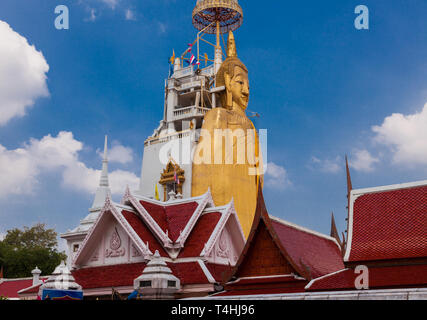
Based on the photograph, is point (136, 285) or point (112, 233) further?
point (112, 233)

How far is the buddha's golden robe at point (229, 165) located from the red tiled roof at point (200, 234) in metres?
13.7

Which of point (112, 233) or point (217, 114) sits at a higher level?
point (217, 114)

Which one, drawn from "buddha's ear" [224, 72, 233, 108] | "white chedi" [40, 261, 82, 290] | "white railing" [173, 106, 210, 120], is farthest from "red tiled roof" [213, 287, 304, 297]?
"white railing" [173, 106, 210, 120]

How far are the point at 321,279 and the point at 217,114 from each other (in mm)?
23130

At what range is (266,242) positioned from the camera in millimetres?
16594

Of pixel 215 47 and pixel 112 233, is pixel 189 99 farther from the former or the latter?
pixel 112 233

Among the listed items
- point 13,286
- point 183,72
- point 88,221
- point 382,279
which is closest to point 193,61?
point 183,72

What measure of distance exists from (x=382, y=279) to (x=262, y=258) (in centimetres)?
410

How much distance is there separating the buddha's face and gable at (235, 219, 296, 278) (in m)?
22.7

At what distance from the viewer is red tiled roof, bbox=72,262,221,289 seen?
18.6 m

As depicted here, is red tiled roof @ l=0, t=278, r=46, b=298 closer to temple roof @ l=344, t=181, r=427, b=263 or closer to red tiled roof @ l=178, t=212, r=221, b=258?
red tiled roof @ l=178, t=212, r=221, b=258
